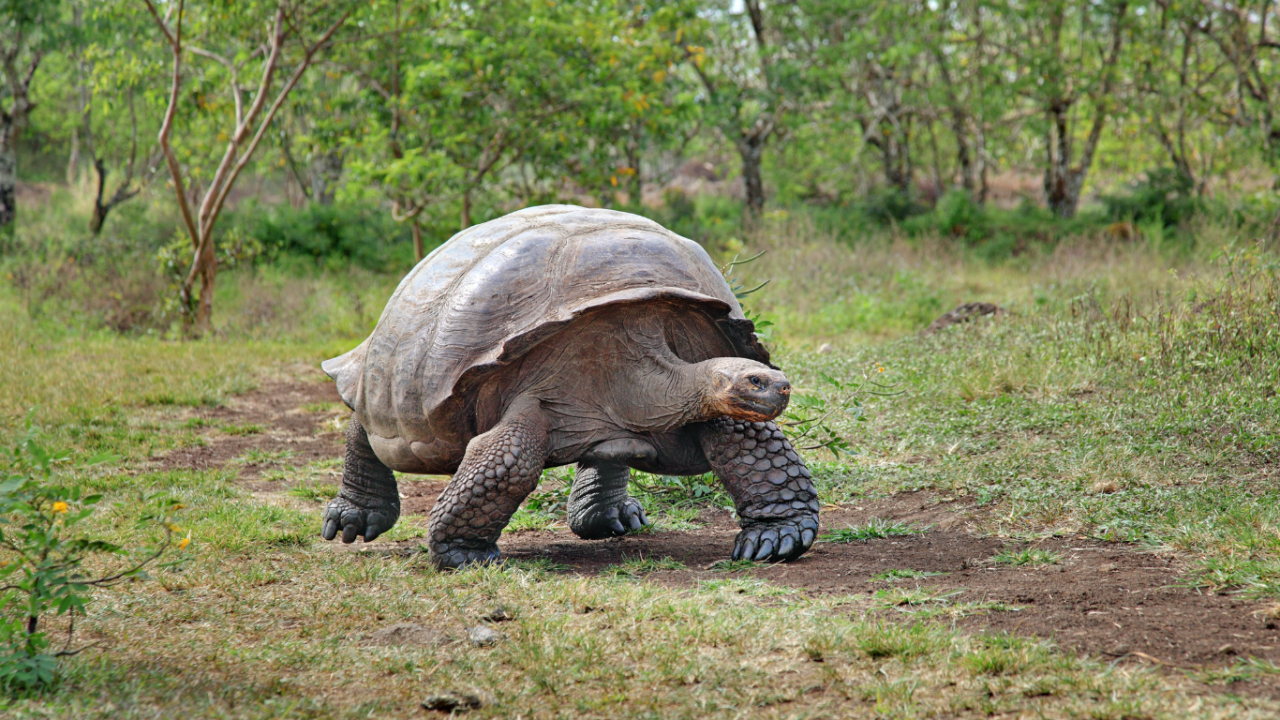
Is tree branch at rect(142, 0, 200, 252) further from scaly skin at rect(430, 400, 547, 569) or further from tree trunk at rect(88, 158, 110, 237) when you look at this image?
tree trunk at rect(88, 158, 110, 237)

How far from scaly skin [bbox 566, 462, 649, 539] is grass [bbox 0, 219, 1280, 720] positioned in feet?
1.11

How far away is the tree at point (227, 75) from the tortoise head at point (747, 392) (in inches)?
304

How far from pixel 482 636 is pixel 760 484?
4.43 ft

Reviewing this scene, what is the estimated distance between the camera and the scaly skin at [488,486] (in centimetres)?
341

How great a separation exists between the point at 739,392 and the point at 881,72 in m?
14.4

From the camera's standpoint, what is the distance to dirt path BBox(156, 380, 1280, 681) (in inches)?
95.0

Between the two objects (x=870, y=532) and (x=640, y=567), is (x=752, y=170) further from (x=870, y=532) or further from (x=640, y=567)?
(x=640, y=567)

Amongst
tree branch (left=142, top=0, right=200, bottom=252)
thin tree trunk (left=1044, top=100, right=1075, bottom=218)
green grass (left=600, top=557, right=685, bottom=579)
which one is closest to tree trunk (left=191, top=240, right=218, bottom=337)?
tree branch (left=142, top=0, right=200, bottom=252)

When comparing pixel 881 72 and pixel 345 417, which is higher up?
pixel 881 72

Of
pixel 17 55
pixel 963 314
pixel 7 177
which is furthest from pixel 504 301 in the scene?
pixel 7 177

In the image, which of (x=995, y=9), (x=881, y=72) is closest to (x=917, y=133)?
(x=881, y=72)

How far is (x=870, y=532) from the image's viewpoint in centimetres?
393

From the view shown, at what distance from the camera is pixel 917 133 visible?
806 inches

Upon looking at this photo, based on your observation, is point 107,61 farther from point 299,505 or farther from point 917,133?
point 917,133
